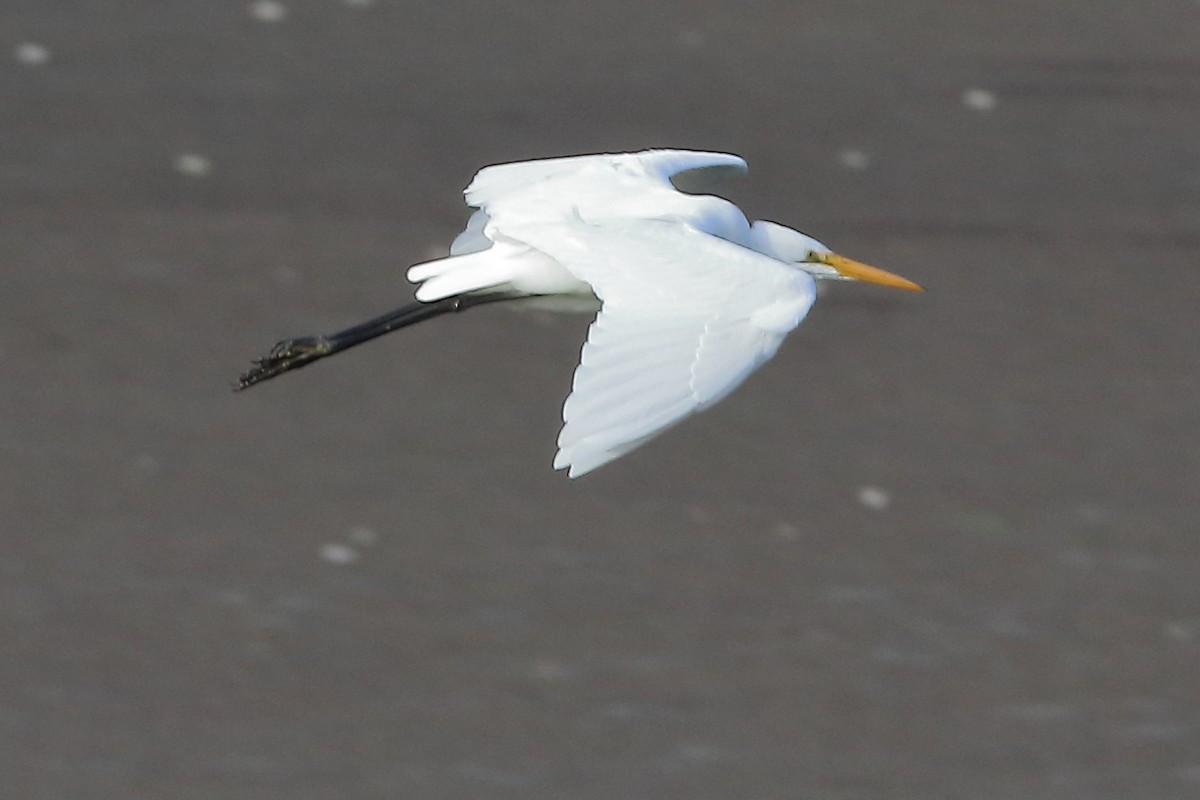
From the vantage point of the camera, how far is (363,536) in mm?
4613

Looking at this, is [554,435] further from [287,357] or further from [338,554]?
[287,357]

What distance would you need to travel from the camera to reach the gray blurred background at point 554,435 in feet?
13.9

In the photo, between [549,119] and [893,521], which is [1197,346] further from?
[549,119]

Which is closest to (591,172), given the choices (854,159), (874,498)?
(874,498)

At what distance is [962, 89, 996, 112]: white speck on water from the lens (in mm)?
5918

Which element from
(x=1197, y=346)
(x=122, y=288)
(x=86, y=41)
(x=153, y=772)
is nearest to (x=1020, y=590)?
(x=1197, y=346)

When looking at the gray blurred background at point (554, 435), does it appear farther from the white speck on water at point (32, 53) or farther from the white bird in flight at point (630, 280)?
the white bird in flight at point (630, 280)

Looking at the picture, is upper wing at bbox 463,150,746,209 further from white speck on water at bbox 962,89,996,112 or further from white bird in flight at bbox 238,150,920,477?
white speck on water at bbox 962,89,996,112

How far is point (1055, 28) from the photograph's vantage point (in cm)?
615

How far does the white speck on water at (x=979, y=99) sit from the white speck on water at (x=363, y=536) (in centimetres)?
204

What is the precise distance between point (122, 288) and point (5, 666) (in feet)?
3.94

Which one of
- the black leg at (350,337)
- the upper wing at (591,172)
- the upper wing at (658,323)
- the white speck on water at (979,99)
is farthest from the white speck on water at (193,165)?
the upper wing at (658,323)

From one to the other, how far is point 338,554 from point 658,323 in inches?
81.6

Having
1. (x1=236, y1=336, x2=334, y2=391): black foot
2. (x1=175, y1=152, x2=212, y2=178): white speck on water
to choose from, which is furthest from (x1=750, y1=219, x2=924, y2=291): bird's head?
(x1=175, y1=152, x2=212, y2=178): white speck on water
